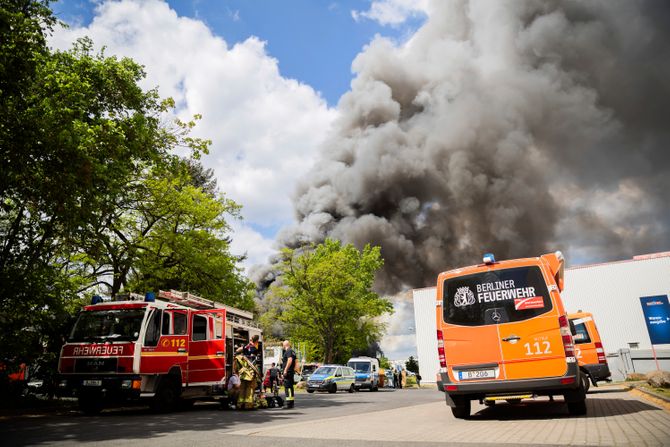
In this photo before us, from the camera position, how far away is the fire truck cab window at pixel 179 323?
10.9m

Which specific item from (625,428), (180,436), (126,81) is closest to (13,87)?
(126,81)

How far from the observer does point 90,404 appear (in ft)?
32.7

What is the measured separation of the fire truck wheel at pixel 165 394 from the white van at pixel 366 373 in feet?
57.6

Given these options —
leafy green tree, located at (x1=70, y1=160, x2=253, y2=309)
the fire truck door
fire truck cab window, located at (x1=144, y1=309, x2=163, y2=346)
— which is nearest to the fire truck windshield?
fire truck cab window, located at (x1=144, y1=309, x2=163, y2=346)

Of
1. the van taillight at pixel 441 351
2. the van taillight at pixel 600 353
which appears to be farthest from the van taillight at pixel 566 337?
the van taillight at pixel 600 353

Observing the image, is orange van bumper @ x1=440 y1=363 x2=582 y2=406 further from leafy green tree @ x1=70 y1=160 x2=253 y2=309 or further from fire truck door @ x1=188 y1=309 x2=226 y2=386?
leafy green tree @ x1=70 y1=160 x2=253 y2=309

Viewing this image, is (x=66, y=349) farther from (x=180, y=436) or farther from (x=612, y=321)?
(x=612, y=321)

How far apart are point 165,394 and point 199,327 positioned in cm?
186

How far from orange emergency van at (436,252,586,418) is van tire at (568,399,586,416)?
0.05ft

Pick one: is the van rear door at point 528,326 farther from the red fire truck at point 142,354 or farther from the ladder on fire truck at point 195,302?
the ladder on fire truck at point 195,302

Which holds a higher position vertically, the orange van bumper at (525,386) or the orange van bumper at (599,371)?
the orange van bumper at (525,386)

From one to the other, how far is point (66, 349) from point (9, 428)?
110 inches

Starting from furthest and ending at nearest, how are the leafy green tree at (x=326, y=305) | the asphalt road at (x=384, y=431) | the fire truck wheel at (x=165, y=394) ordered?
the leafy green tree at (x=326, y=305)
the fire truck wheel at (x=165, y=394)
the asphalt road at (x=384, y=431)

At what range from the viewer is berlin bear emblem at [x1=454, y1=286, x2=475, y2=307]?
Answer: 23.2 ft
